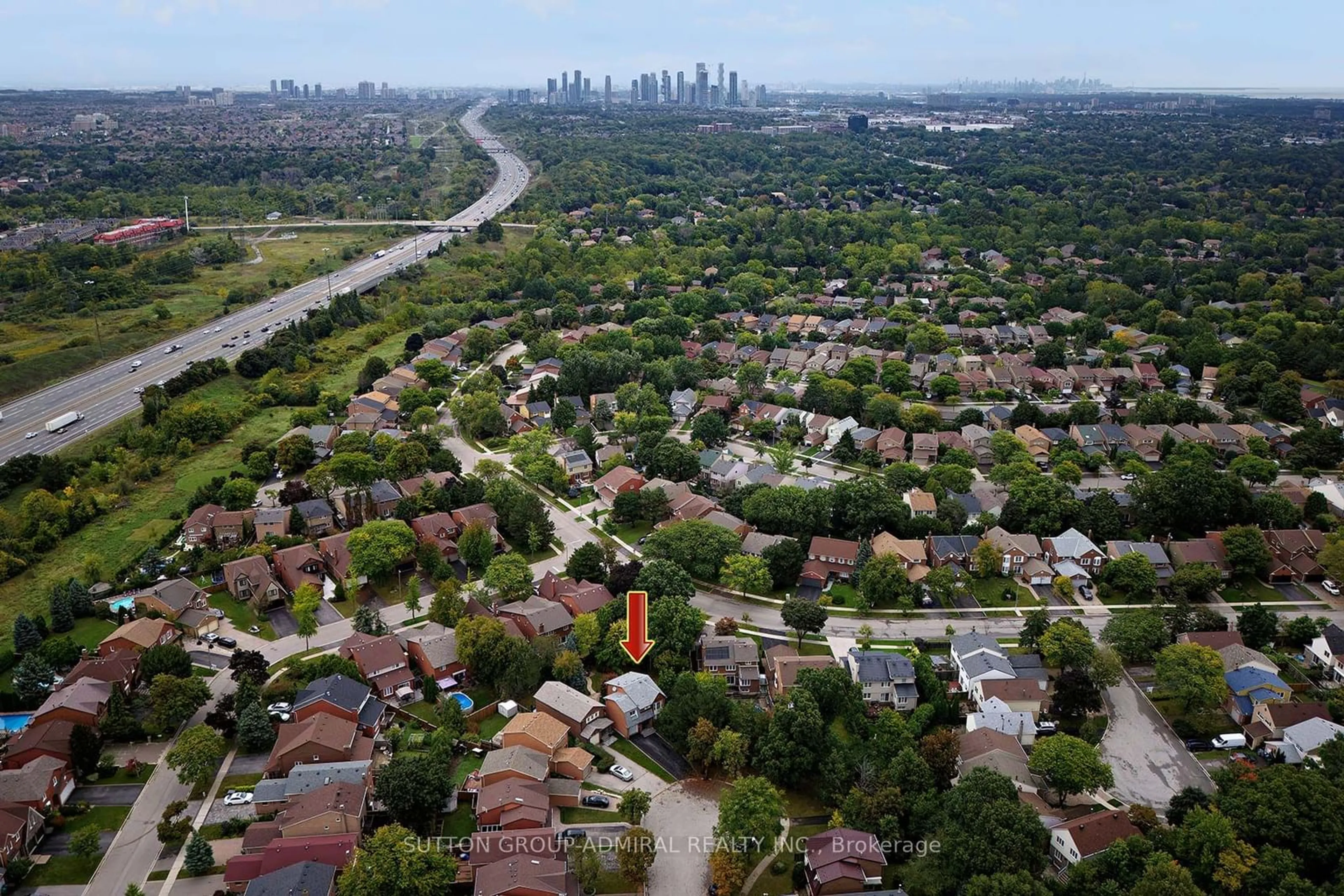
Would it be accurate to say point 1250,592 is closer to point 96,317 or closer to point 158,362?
point 158,362

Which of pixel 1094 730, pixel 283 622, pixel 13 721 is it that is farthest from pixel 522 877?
pixel 13 721

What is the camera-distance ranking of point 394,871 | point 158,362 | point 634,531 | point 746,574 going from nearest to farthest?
1. point 394,871
2. point 746,574
3. point 634,531
4. point 158,362

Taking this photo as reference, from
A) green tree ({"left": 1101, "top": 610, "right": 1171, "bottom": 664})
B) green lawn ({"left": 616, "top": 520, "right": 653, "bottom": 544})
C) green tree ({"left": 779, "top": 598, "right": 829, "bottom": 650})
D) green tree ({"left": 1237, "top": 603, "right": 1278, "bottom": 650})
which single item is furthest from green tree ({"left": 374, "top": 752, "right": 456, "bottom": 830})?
green tree ({"left": 1237, "top": 603, "right": 1278, "bottom": 650})

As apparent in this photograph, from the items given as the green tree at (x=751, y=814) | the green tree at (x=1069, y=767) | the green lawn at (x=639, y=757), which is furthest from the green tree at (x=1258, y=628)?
the green lawn at (x=639, y=757)

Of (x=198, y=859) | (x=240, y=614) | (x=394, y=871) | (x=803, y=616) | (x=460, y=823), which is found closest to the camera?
(x=394, y=871)

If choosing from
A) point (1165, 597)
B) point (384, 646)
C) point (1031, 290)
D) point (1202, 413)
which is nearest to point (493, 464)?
point (384, 646)

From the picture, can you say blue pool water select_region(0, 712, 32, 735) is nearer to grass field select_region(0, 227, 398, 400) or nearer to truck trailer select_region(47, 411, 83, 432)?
truck trailer select_region(47, 411, 83, 432)
